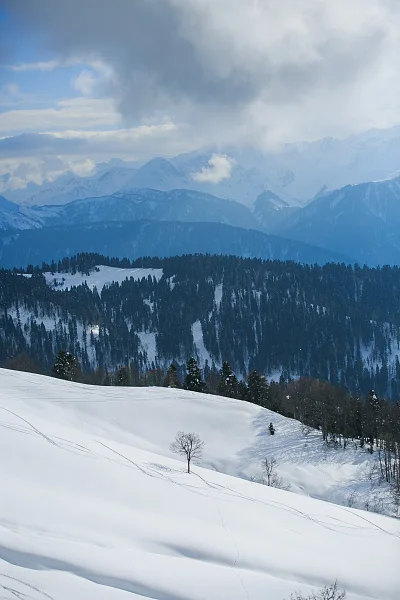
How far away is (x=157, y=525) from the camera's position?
3416 cm

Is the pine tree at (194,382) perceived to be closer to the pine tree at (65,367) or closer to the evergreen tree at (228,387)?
the evergreen tree at (228,387)

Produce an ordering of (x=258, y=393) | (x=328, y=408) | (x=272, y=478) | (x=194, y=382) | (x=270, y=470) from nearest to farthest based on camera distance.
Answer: (x=270, y=470) < (x=272, y=478) < (x=328, y=408) < (x=194, y=382) < (x=258, y=393)

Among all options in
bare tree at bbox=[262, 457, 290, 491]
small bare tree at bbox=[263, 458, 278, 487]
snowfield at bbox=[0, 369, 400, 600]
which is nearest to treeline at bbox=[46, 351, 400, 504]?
snowfield at bbox=[0, 369, 400, 600]

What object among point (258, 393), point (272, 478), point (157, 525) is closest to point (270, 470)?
point (272, 478)

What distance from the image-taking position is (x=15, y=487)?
3531 centimetres

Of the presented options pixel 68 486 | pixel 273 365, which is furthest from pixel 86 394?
pixel 273 365

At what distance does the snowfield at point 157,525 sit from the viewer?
26891 millimetres

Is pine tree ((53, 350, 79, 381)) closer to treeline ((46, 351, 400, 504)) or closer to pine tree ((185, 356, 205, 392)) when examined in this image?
treeline ((46, 351, 400, 504))

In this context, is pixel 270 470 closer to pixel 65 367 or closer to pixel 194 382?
pixel 194 382

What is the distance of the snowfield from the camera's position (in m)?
26.9

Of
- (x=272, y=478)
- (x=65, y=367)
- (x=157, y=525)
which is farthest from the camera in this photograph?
(x=65, y=367)

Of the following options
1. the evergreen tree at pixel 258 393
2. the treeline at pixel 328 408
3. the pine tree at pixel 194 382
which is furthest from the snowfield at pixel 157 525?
the evergreen tree at pixel 258 393

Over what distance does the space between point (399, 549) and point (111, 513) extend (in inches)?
902

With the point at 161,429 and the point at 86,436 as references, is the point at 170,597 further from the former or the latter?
the point at 161,429
